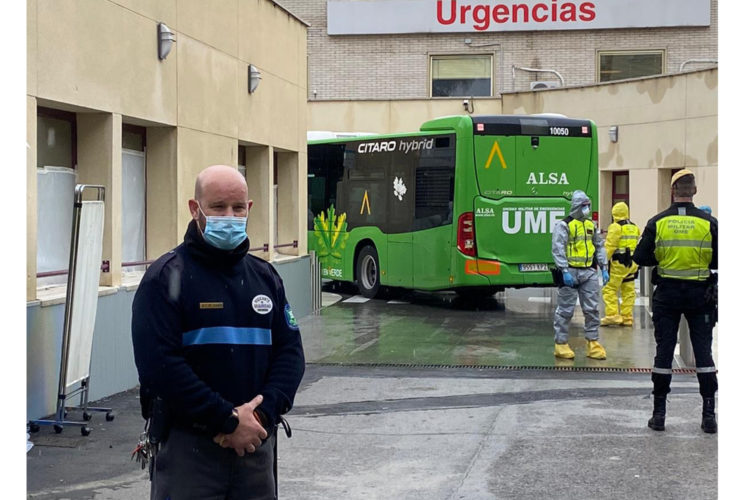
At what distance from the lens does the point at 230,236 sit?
13.9 feet

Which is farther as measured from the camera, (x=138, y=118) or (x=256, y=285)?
(x=138, y=118)

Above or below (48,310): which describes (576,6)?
above

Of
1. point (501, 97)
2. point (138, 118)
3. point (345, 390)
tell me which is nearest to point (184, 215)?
point (138, 118)

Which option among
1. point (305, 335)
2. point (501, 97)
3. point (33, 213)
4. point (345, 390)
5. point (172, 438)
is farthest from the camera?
point (501, 97)

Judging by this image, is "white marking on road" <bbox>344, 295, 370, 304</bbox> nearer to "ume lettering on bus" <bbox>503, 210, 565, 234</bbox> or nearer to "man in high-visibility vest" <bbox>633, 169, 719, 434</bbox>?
"ume lettering on bus" <bbox>503, 210, 565, 234</bbox>

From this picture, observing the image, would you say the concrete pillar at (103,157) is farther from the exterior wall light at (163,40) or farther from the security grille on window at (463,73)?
the security grille on window at (463,73)

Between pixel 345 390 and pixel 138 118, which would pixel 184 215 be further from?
pixel 345 390

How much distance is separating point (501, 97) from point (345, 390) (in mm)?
21786

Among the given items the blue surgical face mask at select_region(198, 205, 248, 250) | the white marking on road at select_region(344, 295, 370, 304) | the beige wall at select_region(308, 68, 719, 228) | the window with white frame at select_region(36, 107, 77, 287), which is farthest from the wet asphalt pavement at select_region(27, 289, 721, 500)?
the beige wall at select_region(308, 68, 719, 228)

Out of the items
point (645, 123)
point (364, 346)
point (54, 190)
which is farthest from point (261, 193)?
point (645, 123)

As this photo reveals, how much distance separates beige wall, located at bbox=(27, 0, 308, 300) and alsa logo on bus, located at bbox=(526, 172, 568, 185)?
4016 mm

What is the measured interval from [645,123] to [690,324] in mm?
19004

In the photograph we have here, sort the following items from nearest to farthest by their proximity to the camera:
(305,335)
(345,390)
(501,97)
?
(345,390) < (305,335) < (501,97)

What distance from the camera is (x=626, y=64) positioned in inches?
1297
